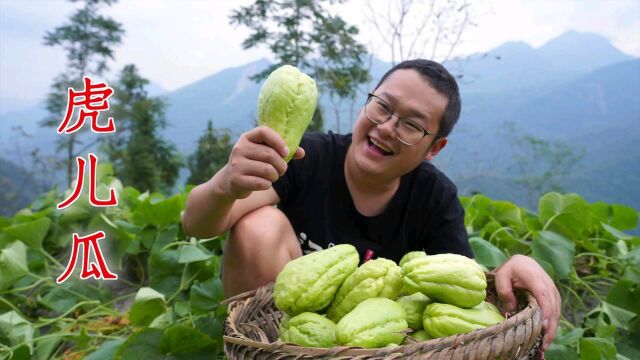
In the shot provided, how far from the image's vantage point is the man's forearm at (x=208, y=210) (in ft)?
4.40

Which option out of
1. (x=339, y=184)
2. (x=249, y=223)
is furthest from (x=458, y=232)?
(x=249, y=223)

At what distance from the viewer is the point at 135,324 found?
6.75ft

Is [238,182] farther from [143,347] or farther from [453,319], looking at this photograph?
[143,347]

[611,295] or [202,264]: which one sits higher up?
[202,264]

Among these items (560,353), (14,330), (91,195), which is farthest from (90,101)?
(560,353)

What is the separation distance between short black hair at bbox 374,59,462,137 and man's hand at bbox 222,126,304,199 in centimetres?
70

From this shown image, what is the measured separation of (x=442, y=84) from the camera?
1.71 metres

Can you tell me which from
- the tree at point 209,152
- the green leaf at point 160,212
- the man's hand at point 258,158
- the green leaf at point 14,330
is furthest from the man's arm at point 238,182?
the tree at point 209,152

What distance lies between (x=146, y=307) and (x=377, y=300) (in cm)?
112

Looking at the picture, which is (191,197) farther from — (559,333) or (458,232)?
(559,333)

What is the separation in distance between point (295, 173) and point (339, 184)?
0.53ft

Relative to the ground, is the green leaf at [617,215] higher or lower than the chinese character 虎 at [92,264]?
lower

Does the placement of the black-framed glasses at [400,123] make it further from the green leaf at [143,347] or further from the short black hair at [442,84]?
the green leaf at [143,347]

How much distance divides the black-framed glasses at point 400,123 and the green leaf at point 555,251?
2.82ft
